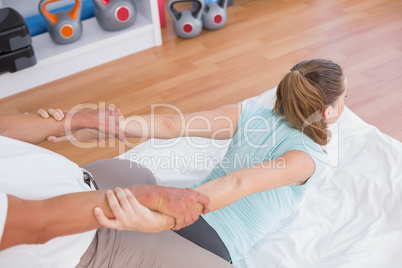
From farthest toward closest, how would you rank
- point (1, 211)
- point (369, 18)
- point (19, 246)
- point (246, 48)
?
point (369, 18) → point (246, 48) → point (19, 246) → point (1, 211)

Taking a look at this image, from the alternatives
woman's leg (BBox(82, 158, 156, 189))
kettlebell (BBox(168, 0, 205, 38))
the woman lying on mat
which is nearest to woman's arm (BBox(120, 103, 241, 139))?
the woman lying on mat

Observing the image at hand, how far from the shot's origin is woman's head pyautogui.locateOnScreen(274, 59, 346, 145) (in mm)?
1334

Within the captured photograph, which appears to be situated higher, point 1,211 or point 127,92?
point 1,211

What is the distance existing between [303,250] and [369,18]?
6.98 ft

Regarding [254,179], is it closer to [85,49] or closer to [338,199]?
[338,199]

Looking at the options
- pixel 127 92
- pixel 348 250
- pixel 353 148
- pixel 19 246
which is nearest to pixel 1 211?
pixel 19 246

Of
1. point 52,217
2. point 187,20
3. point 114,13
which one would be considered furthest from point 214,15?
point 52,217


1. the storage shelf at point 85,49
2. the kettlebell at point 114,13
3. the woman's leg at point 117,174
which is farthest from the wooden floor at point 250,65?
the woman's leg at point 117,174

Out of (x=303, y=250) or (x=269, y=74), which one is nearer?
(x=303, y=250)

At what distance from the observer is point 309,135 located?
1.37 m

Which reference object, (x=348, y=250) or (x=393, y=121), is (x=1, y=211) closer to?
(x=348, y=250)

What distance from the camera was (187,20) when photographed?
2.90 meters

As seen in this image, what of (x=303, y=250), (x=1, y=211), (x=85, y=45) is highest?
(x=1, y=211)

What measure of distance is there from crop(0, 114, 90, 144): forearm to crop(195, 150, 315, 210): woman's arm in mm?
557
